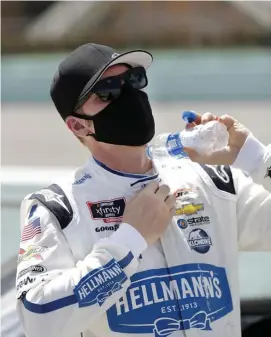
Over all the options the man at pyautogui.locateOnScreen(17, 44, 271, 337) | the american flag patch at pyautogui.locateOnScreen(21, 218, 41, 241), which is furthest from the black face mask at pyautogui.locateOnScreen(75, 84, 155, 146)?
the american flag patch at pyautogui.locateOnScreen(21, 218, 41, 241)

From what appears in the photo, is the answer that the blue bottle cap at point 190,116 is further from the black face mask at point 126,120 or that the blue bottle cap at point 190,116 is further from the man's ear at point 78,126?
the man's ear at point 78,126

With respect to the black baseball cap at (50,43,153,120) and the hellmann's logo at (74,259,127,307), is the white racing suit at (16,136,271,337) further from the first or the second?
the black baseball cap at (50,43,153,120)

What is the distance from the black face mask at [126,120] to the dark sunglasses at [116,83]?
0.04ft

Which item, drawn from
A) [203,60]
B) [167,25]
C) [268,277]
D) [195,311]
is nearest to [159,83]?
[203,60]

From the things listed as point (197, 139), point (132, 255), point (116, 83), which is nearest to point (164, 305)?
point (132, 255)

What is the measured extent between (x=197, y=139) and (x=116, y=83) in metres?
0.26

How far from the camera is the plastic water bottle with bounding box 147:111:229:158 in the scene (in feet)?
5.31

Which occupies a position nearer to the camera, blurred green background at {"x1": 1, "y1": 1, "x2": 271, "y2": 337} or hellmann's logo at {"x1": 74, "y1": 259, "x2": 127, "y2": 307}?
hellmann's logo at {"x1": 74, "y1": 259, "x2": 127, "y2": 307}

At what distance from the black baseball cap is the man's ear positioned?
0.06 feet

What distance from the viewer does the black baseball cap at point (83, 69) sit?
151 cm

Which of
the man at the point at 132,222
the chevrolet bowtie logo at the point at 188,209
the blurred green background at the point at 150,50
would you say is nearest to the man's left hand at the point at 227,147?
the man at the point at 132,222

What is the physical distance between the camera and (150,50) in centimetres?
1736

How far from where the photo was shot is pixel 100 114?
1.54m

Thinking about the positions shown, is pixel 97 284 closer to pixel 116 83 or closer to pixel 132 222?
pixel 132 222
